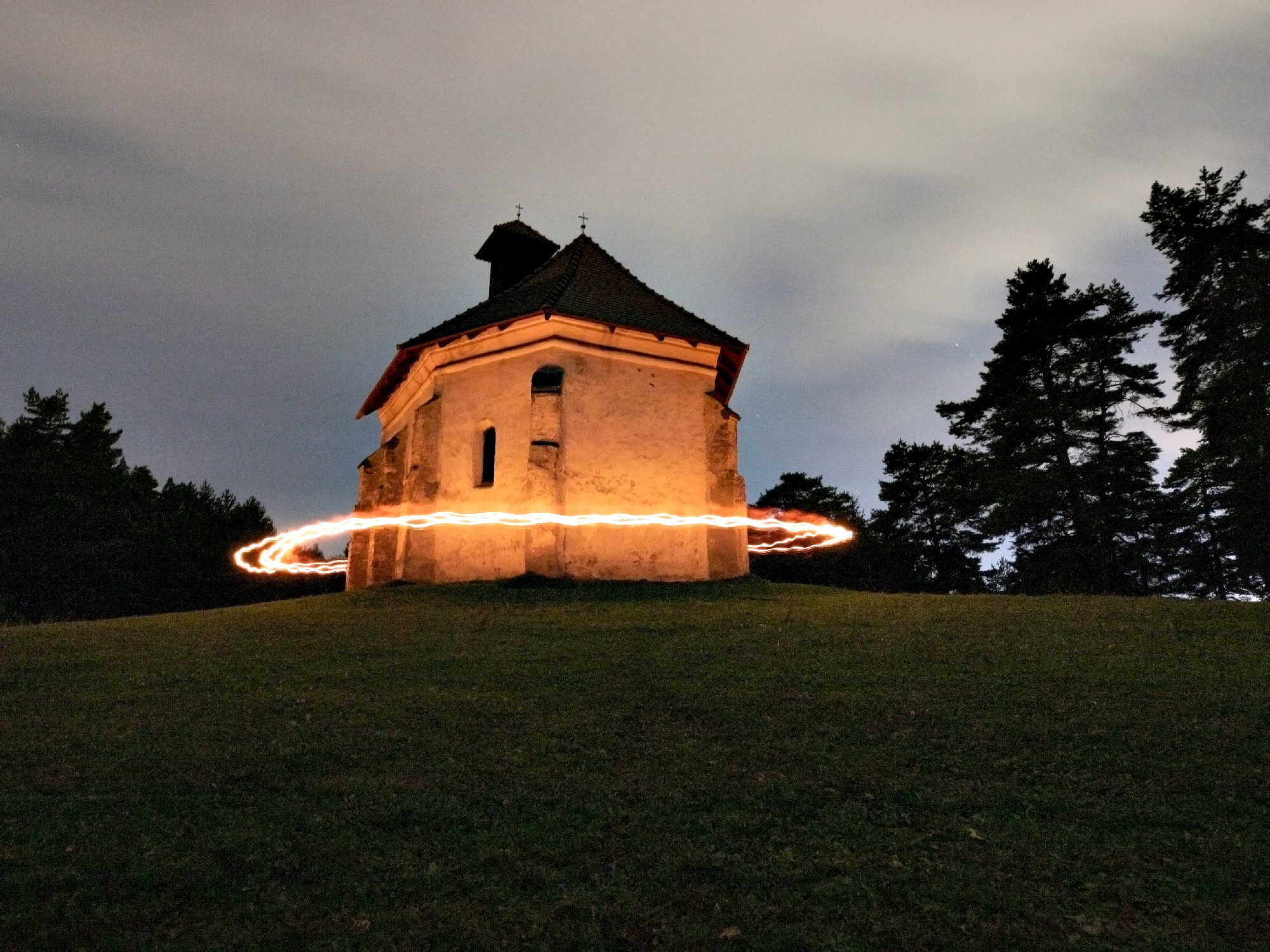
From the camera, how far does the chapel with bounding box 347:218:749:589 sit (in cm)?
1900

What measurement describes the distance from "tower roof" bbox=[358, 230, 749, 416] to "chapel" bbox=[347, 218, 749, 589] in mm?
73

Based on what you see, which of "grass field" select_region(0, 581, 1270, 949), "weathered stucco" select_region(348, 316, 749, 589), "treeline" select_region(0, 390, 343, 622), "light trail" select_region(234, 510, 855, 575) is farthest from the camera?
"treeline" select_region(0, 390, 343, 622)

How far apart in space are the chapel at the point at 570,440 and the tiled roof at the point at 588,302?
0.27ft

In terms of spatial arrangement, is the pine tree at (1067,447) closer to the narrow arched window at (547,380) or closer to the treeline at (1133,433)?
the treeline at (1133,433)

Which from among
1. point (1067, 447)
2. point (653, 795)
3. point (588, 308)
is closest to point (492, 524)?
point (588, 308)

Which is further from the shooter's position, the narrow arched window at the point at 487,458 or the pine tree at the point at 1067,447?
the pine tree at the point at 1067,447

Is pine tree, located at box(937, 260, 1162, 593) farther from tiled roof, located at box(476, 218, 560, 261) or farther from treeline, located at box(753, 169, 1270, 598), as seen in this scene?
tiled roof, located at box(476, 218, 560, 261)

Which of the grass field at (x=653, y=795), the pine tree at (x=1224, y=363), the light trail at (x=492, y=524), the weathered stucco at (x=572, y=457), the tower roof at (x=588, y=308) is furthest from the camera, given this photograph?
the pine tree at (x=1224, y=363)

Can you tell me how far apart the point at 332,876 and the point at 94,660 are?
817 cm

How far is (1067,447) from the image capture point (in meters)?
32.2

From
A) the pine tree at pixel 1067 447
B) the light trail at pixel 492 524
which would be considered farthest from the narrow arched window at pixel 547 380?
the pine tree at pixel 1067 447

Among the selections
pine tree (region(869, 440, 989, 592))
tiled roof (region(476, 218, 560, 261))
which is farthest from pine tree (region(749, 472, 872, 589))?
tiled roof (region(476, 218, 560, 261))

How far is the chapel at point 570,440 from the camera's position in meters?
19.0

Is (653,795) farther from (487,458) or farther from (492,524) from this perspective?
(487,458)
